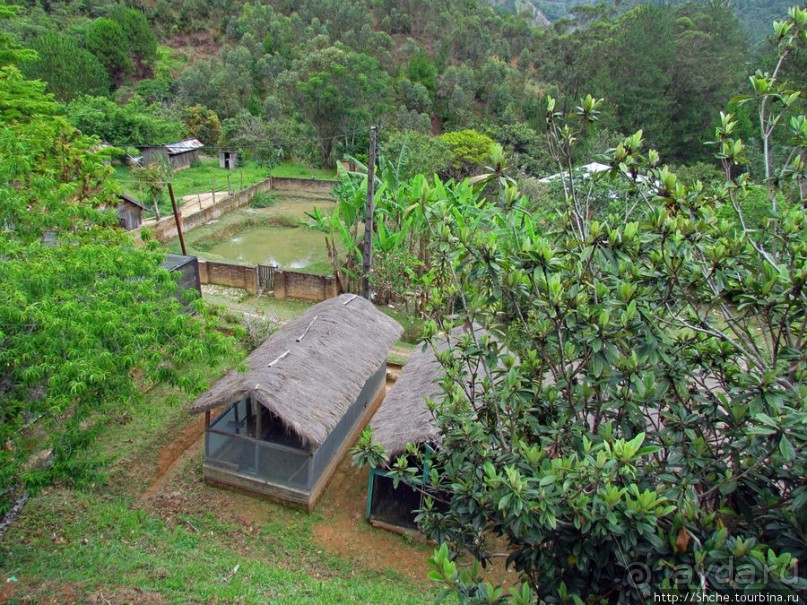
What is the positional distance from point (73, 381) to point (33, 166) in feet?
13.9

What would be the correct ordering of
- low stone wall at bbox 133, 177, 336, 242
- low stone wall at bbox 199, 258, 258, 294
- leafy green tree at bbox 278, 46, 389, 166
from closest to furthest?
low stone wall at bbox 199, 258, 258, 294, low stone wall at bbox 133, 177, 336, 242, leafy green tree at bbox 278, 46, 389, 166

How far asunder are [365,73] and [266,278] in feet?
68.2

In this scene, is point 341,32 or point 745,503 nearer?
point 745,503

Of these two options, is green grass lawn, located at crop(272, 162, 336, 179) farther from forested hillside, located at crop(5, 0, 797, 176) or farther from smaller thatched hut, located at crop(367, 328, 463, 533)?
smaller thatched hut, located at crop(367, 328, 463, 533)

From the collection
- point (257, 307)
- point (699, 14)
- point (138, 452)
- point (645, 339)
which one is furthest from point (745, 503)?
point (699, 14)

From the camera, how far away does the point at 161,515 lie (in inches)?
311

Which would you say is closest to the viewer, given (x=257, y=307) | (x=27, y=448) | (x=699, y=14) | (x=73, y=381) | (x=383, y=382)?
(x=73, y=381)

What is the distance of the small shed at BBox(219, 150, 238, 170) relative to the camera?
3262 centimetres

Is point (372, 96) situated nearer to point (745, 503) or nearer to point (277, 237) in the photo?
point (277, 237)

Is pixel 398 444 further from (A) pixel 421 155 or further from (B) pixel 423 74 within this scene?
(B) pixel 423 74

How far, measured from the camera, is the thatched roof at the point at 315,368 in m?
7.95

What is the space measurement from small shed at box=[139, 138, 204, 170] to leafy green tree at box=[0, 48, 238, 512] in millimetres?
21151

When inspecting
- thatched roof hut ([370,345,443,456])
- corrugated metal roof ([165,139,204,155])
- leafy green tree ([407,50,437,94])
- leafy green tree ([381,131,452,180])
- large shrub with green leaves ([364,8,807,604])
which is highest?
leafy green tree ([407,50,437,94])

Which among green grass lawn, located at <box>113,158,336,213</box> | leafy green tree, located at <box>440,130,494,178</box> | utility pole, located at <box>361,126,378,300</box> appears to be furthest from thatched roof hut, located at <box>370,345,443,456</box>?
leafy green tree, located at <box>440,130,494,178</box>
